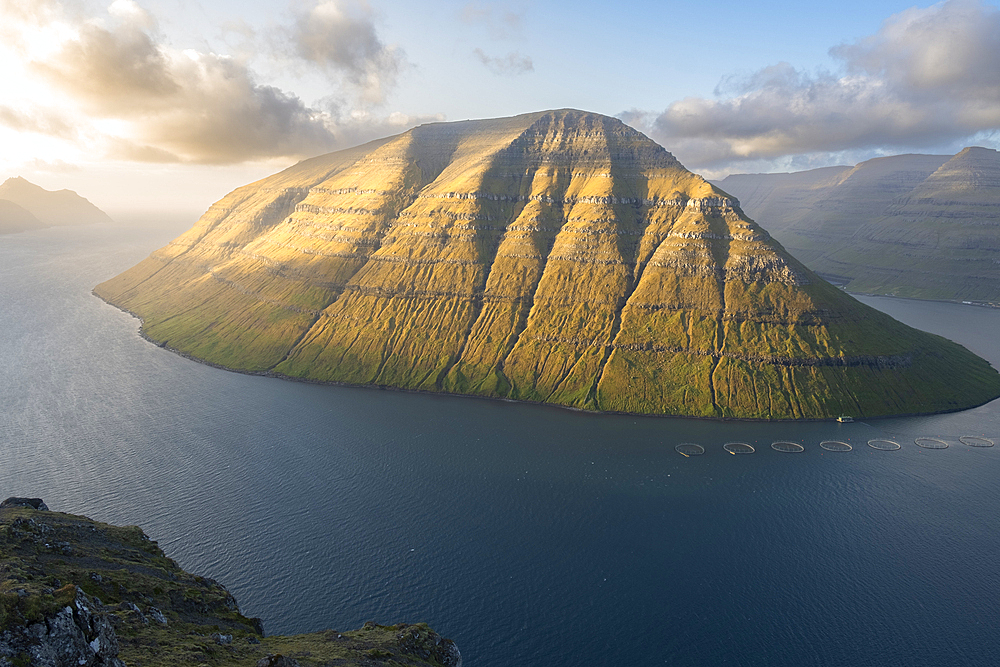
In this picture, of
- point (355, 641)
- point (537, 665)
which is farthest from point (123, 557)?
point (537, 665)

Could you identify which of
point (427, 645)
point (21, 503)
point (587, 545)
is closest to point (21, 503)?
point (21, 503)

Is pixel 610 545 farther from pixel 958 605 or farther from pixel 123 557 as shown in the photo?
pixel 123 557

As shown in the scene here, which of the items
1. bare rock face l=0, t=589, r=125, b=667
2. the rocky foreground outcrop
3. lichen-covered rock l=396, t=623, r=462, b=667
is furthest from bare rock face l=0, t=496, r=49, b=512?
lichen-covered rock l=396, t=623, r=462, b=667

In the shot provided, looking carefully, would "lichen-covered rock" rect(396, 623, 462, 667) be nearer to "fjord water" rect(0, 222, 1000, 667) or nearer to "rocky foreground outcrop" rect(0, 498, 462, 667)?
"rocky foreground outcrop" rect(0, 498, 462, 667)

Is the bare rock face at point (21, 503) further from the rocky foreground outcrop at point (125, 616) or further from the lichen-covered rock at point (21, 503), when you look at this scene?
the rocky foreground outcrop at point (125, 616)

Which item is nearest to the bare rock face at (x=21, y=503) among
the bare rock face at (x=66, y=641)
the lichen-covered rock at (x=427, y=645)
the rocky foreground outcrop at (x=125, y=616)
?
the rocky foreground outcrop at (x=125, y=616)

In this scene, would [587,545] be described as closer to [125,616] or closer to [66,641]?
[125,616]
